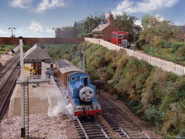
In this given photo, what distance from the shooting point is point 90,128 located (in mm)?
12922

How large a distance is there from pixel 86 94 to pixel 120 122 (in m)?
2.99

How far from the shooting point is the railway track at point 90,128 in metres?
11.8

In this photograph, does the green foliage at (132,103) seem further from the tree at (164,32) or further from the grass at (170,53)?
the tree at (164,32)

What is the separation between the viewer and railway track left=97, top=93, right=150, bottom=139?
1205 cm

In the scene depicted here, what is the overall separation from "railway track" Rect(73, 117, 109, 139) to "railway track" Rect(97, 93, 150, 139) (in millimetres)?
807

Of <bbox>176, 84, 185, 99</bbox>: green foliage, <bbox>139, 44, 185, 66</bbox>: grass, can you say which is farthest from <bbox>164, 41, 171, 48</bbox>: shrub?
<bbox>176, 84, 185, 99</bbox>: green foliage

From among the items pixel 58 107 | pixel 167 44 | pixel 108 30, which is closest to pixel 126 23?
pixel 108 30

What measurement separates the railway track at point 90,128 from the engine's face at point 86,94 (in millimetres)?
1503

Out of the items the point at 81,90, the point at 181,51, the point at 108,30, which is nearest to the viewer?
the point at 81,90

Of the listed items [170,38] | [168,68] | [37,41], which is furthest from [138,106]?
[37,41]

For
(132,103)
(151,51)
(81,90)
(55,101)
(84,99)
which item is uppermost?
(151,51)

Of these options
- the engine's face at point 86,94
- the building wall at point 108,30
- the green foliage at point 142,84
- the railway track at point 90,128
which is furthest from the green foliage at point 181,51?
the building wall at point 108,30

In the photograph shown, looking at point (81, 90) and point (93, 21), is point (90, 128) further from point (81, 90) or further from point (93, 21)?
point (93, 21)

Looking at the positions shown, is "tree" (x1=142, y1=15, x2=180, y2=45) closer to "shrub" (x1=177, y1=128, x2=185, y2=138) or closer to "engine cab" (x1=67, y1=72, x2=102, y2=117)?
"engine cab" (x1=67, y1=72, x2=102, y2=117)
